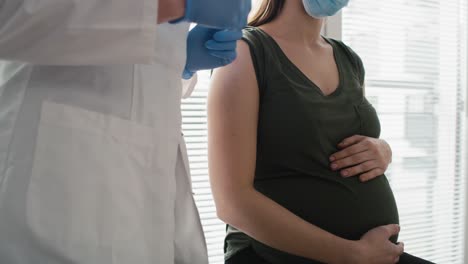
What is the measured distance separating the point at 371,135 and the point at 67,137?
0.91m

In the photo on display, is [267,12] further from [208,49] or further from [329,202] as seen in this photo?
[329,202]

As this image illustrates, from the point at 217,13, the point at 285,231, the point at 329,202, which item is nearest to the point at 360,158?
the point at 329,202

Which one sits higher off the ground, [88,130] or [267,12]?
[267,12]

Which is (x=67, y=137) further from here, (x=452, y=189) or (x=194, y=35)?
Answer: (x=452, y=189)

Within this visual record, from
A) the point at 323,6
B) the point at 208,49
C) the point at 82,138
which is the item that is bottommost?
the point at 82,138

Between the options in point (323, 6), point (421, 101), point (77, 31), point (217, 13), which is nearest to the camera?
point (77, 31)

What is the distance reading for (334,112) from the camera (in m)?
1.14

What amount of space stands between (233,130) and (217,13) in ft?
1.17

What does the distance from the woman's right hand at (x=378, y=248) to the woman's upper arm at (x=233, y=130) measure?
1.03ft

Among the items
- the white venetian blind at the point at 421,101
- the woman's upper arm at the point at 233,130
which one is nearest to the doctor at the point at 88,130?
the woman's upper arm at the point at 233,130

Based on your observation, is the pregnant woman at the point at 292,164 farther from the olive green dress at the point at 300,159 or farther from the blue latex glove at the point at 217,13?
the blue latex glove at the point at 217,13

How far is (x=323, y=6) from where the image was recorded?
115 cm

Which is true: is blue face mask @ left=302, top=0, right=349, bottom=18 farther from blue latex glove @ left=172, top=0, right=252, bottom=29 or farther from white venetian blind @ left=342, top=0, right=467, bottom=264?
white venetian blind @ left=342, top=0, right=467, bottom=264

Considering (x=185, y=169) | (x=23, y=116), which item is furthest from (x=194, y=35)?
(x=23, y=116)
